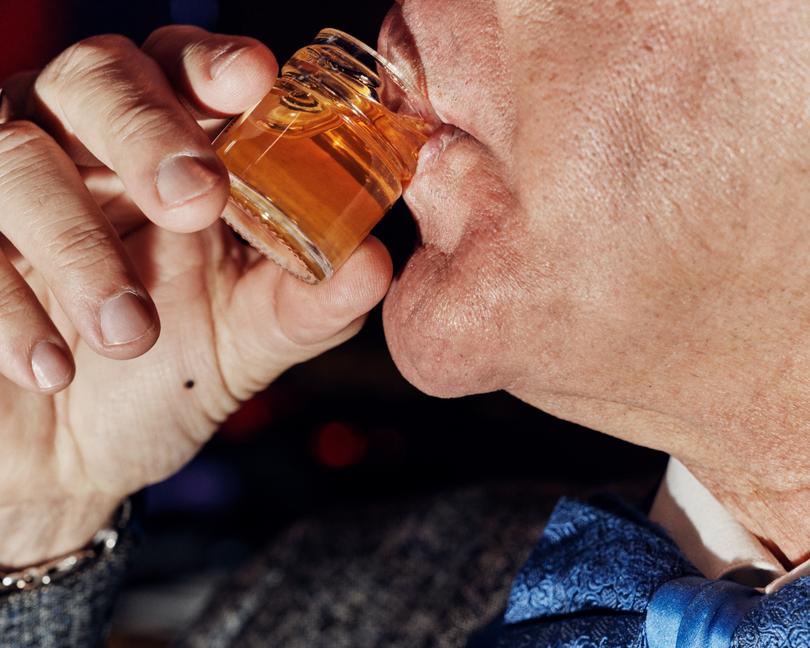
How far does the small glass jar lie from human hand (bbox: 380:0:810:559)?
0.13 feet

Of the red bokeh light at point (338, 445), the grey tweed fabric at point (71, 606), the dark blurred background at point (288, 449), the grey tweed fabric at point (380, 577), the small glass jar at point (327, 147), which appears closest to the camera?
the small glass jar at point (327, 147)

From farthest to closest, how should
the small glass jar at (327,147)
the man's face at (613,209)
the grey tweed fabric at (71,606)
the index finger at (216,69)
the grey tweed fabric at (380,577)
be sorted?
the grey tweed fabric at (380,577)
the grey tweed fabric at (71,606)
the index finger at (216,69)
the small glass jar at (327,147)
the man's face at (613,209)

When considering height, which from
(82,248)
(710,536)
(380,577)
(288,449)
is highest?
(82,248)

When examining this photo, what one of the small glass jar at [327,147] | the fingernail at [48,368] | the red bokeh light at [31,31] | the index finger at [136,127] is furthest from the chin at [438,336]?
the red bokeh light at [31,31]

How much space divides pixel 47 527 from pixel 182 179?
0.65m

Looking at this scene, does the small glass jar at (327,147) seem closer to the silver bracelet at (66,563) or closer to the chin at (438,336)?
A: the chin at (438,336)

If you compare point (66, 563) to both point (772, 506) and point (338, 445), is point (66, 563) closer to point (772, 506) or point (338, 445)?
point (772, 506)

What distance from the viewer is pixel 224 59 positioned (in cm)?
101

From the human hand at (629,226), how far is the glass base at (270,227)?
14cm

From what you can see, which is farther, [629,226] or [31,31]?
[31,31]

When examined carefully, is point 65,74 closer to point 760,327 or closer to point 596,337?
point 596,337

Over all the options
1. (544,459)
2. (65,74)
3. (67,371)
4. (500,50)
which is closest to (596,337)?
(500,50)

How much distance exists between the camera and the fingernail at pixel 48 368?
0.91 metres

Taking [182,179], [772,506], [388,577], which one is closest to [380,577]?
[388,577]
